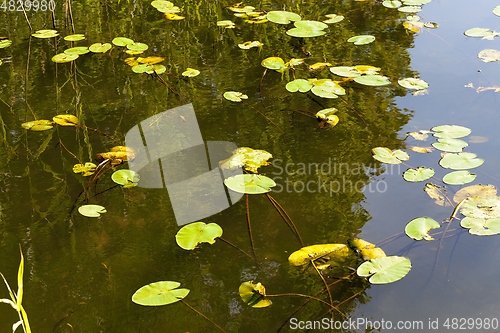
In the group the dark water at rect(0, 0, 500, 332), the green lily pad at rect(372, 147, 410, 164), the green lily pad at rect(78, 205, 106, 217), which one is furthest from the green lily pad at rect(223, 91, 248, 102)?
the green lily pad at rect(78, 205, 106, 217)

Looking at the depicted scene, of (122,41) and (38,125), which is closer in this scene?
(38,125)

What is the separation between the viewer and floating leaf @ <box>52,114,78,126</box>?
6.06 feet

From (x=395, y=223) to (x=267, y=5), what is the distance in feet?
8.15

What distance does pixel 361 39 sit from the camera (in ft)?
8.23

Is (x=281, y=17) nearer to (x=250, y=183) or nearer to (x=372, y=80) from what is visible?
(x=372, y=80)

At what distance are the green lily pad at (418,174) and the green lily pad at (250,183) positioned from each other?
0.58m

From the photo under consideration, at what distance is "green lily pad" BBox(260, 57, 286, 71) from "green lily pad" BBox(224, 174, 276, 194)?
982mm

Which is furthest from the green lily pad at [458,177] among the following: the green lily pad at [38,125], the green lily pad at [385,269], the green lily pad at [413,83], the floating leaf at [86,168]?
the green lily pad at [38,125]

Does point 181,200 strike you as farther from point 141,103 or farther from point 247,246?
point 141,103

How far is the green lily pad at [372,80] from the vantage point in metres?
2.05

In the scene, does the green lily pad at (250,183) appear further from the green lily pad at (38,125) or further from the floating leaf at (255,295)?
the green lily pad at (38,125)

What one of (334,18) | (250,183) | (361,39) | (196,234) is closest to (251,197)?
(250,183)

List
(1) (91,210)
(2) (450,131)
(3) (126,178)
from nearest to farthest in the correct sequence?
(1) (91,210) < (3) (126,178) < (2) (450,131)

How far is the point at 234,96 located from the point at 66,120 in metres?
0.90
